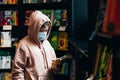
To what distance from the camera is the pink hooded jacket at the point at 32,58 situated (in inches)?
105

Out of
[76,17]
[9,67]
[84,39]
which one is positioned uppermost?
[76,17]

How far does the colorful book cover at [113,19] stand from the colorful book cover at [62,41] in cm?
306

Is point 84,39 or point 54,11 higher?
point 54,11

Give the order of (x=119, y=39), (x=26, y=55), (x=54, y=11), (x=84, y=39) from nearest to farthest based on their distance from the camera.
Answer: (x=119, y=39) < (x=26, y=55) < (x=84, y=39) < (x=54, y=11)

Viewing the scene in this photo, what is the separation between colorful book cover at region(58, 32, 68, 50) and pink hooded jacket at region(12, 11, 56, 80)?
1131mm

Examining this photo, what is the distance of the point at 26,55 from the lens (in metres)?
2.67

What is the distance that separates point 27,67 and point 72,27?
0.77 metres

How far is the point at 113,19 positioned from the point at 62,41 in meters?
3.14

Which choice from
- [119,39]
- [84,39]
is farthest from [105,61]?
[84,39]

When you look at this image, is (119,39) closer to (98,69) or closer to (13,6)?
(98,69)

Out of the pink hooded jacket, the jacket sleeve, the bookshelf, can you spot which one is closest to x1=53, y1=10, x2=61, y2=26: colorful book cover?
the bookshelf

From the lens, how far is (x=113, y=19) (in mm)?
825

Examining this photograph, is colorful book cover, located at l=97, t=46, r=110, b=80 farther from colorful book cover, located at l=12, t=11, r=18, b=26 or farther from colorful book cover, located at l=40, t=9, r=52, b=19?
colorful book cover, located at l=12, t=11, r=18, b=26

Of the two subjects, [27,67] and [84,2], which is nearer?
[27,67]
